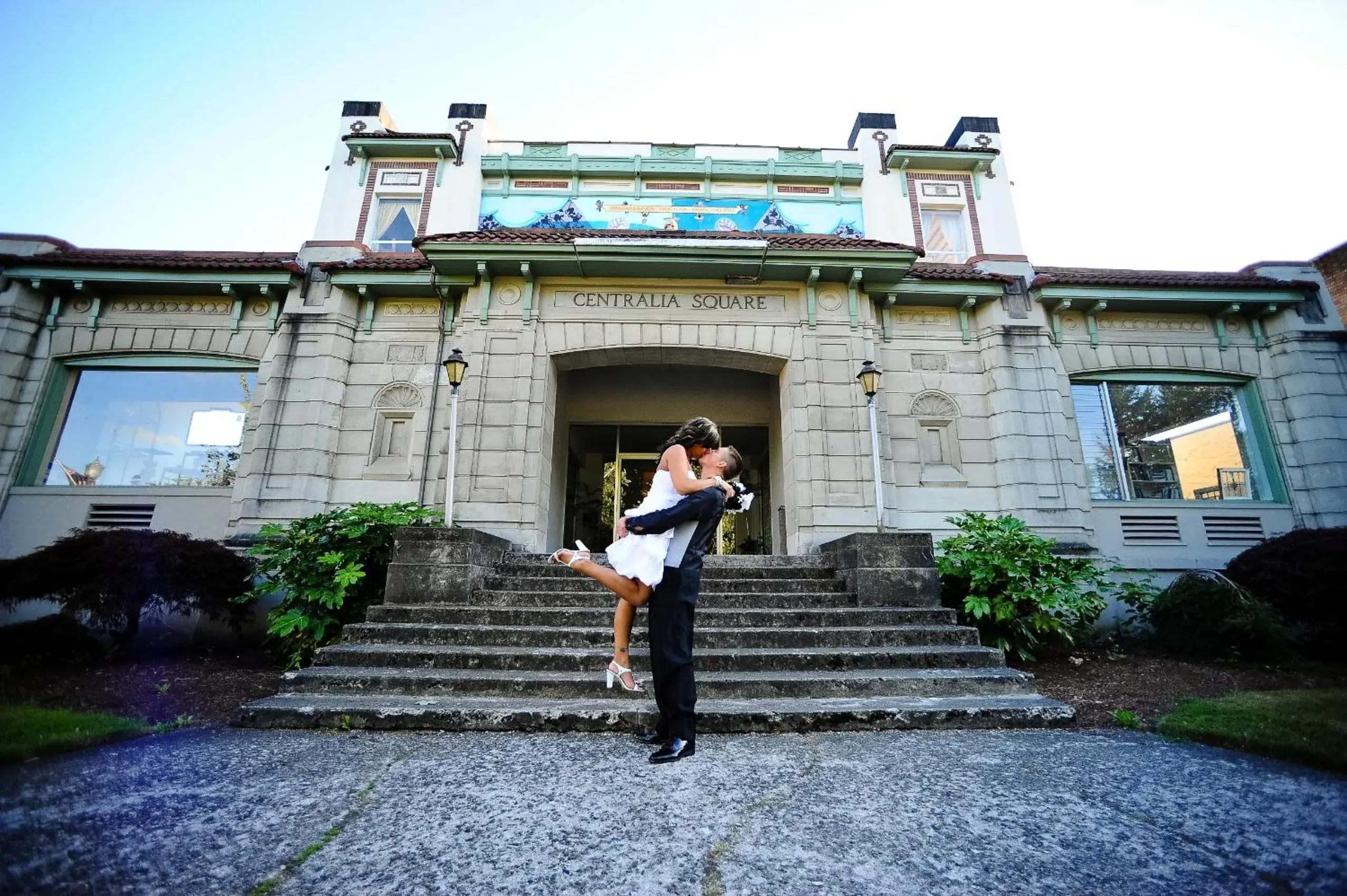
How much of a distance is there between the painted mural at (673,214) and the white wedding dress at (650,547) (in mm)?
10398

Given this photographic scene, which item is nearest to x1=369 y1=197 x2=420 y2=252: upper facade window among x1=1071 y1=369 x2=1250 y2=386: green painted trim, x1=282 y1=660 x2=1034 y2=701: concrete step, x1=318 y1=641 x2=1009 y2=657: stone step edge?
x1=318 y1=641 x2=1009 y2=657: stone step edge

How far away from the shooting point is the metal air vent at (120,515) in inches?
360

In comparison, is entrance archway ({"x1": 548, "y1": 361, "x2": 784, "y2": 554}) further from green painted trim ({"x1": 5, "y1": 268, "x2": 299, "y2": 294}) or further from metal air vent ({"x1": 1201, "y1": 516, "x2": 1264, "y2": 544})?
metal air vent ({"x1": 1201, "y1": 516, "x2": 1264, "y2": 544})

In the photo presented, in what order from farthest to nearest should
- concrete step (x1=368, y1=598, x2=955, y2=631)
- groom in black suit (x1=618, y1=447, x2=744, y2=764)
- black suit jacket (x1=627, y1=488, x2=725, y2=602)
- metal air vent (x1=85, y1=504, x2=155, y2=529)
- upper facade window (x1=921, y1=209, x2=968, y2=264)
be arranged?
1. upper facade window (x1=921, y1=209, x2=968, y2=264)
2. metal air vent (x1=85, y1=504, x2=155, y2=529)
3. concrete step (x1=368, y1=598, x2=955, y2=631)
4. black suit jacket (x1=627, y1=488, x2=725, y2=602)
5. groom in black suit (x1=618, y1=447, x2=744, y2=764)

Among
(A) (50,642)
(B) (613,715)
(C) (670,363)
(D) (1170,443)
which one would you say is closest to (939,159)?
(D) (1170,443)

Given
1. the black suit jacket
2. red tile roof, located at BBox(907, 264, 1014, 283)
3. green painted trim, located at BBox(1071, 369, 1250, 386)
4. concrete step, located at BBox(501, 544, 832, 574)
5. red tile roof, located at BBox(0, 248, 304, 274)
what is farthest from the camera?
green painted trim, located at BBox(1071, 369, 1250, 386)

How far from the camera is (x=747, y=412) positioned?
466 inches

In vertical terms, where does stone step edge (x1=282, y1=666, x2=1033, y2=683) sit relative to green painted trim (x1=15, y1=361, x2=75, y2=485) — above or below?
below

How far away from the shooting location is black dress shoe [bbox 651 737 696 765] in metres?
3.05

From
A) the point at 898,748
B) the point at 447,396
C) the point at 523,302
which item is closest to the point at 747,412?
the point at 523,302

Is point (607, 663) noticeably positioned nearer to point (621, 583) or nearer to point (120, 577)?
point (621, 583)

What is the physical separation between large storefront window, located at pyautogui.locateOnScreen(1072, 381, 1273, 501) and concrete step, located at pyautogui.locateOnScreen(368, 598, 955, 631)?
6.15 m

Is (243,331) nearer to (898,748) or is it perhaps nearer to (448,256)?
(448,256)

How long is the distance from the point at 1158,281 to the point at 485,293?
11.5 meters
